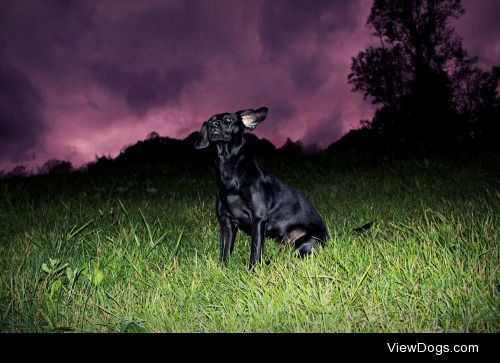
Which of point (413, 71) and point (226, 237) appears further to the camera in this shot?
point (413, 71)

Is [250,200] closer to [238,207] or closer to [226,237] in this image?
[238,207]

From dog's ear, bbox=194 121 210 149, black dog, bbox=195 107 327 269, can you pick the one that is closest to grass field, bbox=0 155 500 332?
black dog, bbox=195 107 327 269

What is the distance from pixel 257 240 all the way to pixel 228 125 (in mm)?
1145

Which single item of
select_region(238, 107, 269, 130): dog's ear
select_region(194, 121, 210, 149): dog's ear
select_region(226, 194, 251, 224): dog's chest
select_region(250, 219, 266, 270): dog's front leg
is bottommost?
select_region(250, 219, 266, 270): dog's front leg

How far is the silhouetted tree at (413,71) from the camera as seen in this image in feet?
64.1

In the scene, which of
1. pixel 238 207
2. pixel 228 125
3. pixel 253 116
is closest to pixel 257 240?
pixel 238 207

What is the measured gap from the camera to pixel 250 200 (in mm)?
3674

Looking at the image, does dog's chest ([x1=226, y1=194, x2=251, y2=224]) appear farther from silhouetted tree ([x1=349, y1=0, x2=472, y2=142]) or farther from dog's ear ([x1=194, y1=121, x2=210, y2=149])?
silhouetted tree ([x1=349, y1=0, x2=472, y2=142])

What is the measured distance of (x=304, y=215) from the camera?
4.01 metres

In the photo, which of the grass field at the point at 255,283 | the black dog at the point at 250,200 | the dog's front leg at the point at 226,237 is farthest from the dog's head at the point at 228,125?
the grass field at the point at 255,283
